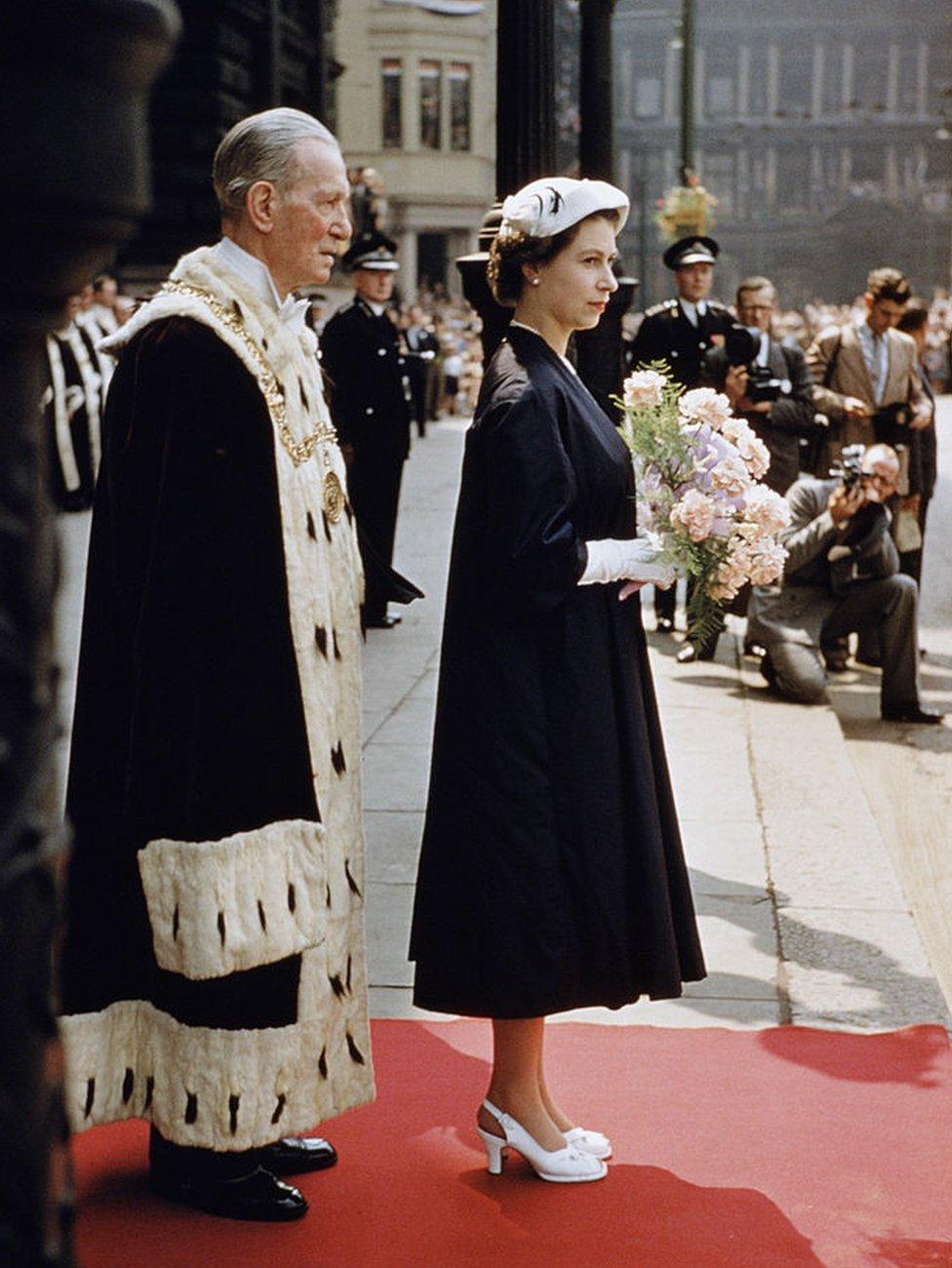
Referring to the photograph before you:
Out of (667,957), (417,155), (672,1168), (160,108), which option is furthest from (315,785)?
(417,155)

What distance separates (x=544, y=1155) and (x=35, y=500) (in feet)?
8.41

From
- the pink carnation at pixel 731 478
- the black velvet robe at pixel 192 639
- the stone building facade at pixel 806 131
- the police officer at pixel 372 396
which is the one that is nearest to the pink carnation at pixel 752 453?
the pink carnation at pixel 731 478

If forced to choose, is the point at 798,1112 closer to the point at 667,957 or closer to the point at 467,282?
the point at 667,957

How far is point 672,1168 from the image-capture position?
3.50 meters

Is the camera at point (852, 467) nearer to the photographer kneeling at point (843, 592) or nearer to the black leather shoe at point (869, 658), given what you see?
the photographer kneeling at point (843, 592)

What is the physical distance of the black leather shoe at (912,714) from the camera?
8.27 metres

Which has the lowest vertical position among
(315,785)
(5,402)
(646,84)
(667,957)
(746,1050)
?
(746,1050)

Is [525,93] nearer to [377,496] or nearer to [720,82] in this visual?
[377,496]

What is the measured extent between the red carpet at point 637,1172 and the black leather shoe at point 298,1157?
0.13 feet

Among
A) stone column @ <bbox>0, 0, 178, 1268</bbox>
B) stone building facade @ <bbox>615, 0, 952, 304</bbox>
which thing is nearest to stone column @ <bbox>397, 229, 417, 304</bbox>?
stone building facade @ <bbox>615, 0, 952, 304</bbox>

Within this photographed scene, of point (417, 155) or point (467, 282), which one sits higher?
point (417, 155)

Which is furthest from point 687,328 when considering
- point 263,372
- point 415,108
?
point 415,108

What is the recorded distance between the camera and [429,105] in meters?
57.6

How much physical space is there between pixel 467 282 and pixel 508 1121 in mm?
2027
